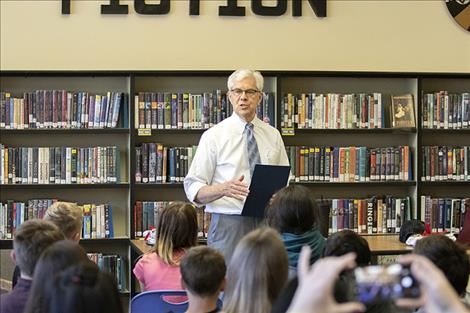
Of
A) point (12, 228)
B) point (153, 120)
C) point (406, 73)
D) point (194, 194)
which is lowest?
point (12, 228)

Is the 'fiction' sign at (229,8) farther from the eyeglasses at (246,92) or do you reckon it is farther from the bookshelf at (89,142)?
the eyeglasses at (246,92)

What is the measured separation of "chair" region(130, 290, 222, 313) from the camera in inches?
120

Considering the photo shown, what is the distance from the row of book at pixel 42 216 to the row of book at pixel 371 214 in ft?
5.68

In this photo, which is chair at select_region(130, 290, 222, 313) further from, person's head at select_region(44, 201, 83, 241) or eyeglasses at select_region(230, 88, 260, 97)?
eyeglasses at select_region(230, 88, 260, 97)

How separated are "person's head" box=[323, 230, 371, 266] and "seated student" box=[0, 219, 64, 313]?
3.15 feet

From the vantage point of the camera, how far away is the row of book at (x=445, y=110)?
5883 millimetres

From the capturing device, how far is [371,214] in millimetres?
5883

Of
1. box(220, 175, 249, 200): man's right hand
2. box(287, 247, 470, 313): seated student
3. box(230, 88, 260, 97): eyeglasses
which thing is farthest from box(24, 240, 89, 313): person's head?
box(230, 88, 260, 97): eyeglasses

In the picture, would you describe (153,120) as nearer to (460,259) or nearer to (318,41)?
(318,41)

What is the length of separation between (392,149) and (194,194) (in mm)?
2431

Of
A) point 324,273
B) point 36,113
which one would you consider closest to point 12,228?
point 36,113

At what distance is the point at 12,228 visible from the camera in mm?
5539

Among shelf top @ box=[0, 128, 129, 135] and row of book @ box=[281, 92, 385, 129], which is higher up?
row of book @ box=[281, 92, 385, 129]

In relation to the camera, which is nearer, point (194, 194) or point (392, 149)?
point (194, 194)
